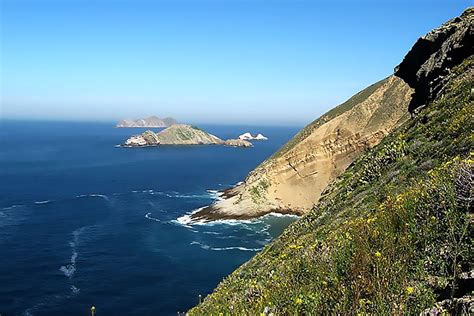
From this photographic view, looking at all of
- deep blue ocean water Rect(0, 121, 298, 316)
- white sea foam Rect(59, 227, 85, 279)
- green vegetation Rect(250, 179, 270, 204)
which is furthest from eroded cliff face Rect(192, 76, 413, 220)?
white sea foam Rect(59, 227, 85, 279)

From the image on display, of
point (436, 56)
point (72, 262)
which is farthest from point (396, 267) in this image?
point (72, 262)

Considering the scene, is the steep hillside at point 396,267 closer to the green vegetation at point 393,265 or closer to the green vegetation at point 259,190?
the green vegetation at point 393,265

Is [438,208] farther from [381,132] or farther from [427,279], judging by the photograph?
[381,132]

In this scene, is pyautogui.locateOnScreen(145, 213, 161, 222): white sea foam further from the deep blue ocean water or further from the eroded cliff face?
A: the eroded cliff face

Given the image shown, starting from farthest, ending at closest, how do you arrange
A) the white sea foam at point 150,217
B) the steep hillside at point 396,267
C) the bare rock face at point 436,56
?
1. the white sea foam at point 150,217
2. the bare rock face at point 436,56
3. the steep hillside at point 396,267

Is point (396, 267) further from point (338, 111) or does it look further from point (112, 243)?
point (338, 111)

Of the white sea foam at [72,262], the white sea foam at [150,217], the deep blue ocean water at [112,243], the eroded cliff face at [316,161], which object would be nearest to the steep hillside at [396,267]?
the deep blue ocean water at [112,243]
